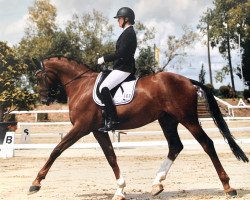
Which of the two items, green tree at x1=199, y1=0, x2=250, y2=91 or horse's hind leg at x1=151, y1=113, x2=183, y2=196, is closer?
horse's hind leg at x1=151, y1=113, x2=183, y2=196

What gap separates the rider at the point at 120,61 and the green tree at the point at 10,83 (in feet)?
39.1

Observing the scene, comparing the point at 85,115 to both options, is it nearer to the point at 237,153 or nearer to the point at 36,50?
the point at 237,153

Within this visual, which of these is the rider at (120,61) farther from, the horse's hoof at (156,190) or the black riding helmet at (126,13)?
the horse's hoof at (156,190)

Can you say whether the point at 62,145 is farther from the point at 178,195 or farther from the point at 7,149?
the point at 7,149

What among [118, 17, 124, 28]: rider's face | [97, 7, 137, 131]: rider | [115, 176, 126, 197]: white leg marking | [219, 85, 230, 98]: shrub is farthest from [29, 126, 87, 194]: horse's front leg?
[219, 85, 230, 98]: shrub

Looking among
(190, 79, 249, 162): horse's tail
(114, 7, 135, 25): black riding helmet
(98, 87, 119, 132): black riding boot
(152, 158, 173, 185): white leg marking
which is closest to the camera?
(98, 87, 119, 132): black riding boot

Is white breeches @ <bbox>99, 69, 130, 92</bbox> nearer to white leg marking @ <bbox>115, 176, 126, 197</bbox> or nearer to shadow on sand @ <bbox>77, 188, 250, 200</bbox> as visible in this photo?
white leg marking @ <bbox>115, 176, 126, 197</bbox>

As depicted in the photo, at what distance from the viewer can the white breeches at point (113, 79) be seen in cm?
731

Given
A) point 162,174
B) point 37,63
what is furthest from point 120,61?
point 162,174

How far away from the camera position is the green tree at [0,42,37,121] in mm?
18750

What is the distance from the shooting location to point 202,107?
130 feet

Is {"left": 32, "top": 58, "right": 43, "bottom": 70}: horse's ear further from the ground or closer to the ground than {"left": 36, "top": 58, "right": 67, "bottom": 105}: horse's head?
further from the ground

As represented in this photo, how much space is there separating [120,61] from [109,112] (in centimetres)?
89

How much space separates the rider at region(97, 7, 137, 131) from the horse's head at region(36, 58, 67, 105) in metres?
0.90
